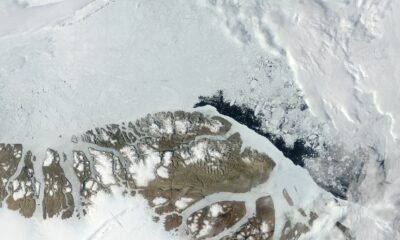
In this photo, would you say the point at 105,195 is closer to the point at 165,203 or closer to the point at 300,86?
the point at 165,203

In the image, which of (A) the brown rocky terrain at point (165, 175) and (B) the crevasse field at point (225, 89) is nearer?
(B) the crevasse field at point (225, 89)

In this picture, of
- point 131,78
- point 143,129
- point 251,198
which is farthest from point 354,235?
point 131,78

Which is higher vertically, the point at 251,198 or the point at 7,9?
the point at 7,9

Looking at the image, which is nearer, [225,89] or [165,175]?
[165,175]

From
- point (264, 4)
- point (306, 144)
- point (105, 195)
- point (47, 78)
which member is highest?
point (264, 4)

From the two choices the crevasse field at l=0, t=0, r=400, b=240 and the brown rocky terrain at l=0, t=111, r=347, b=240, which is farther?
the brown rocky terrain at l=0, t=111, r=347, b=240

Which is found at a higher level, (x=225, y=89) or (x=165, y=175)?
(x=225, y=89)
